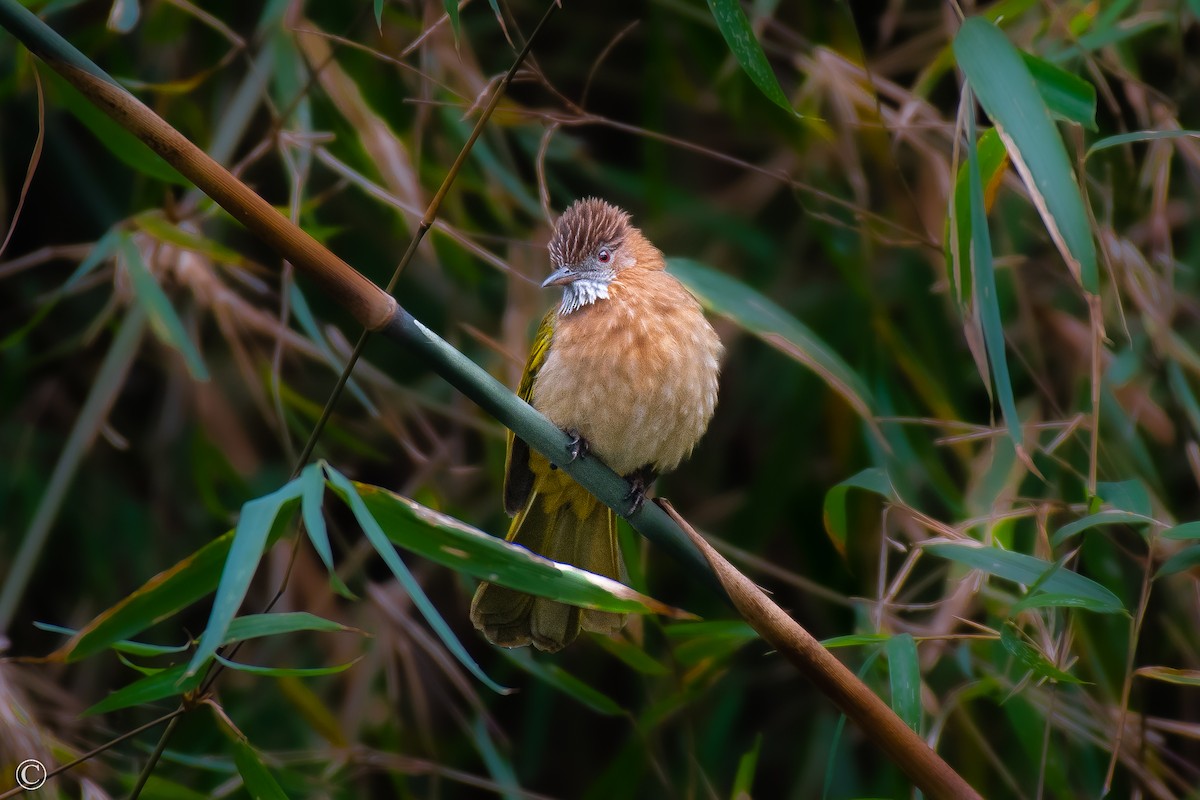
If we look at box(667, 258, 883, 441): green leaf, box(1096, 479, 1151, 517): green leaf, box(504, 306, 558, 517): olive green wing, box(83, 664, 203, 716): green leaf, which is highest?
box(667, 258, 883, 441): green leaf

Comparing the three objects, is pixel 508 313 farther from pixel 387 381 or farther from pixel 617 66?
pixel 617 66

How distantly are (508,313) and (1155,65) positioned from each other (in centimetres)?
282

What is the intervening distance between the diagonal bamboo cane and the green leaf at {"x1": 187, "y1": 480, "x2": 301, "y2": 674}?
359 mm

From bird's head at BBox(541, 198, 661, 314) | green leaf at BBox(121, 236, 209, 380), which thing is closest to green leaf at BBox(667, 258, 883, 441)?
bird's head at BBox(541, 198, 661, 314)

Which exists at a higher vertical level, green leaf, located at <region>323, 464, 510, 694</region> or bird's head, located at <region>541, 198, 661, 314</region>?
bird's head, located at <region>541, 198, 661, 314</region>

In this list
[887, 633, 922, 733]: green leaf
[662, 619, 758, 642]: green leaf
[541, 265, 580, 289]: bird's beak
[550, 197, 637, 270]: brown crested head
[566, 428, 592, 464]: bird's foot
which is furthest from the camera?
[550, 197, 637, 270]: brown crested head

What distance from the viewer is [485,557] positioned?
2.25m

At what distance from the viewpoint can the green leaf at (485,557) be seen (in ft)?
7.26

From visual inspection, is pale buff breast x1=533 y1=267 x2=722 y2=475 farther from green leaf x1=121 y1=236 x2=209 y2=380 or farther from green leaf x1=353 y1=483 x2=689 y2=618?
green leaf x1=121 y1=236 x2=209 y2=380

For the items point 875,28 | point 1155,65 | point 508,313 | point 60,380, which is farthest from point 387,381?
point 1155,65

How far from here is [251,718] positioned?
13.2 ft

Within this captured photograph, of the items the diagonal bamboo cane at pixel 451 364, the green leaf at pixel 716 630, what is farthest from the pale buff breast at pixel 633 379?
the diagonal bamboo cane at pixel 451 364

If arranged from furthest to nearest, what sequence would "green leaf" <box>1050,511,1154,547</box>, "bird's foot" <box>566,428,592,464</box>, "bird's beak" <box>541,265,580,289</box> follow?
"bird's beak" <box>541,265,580,289</box>
"bird's foot" <box>566,428,592,464</box>
"green leaf" <box>1050,511,1154,547</box>

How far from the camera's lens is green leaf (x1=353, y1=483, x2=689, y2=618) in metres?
2.21
